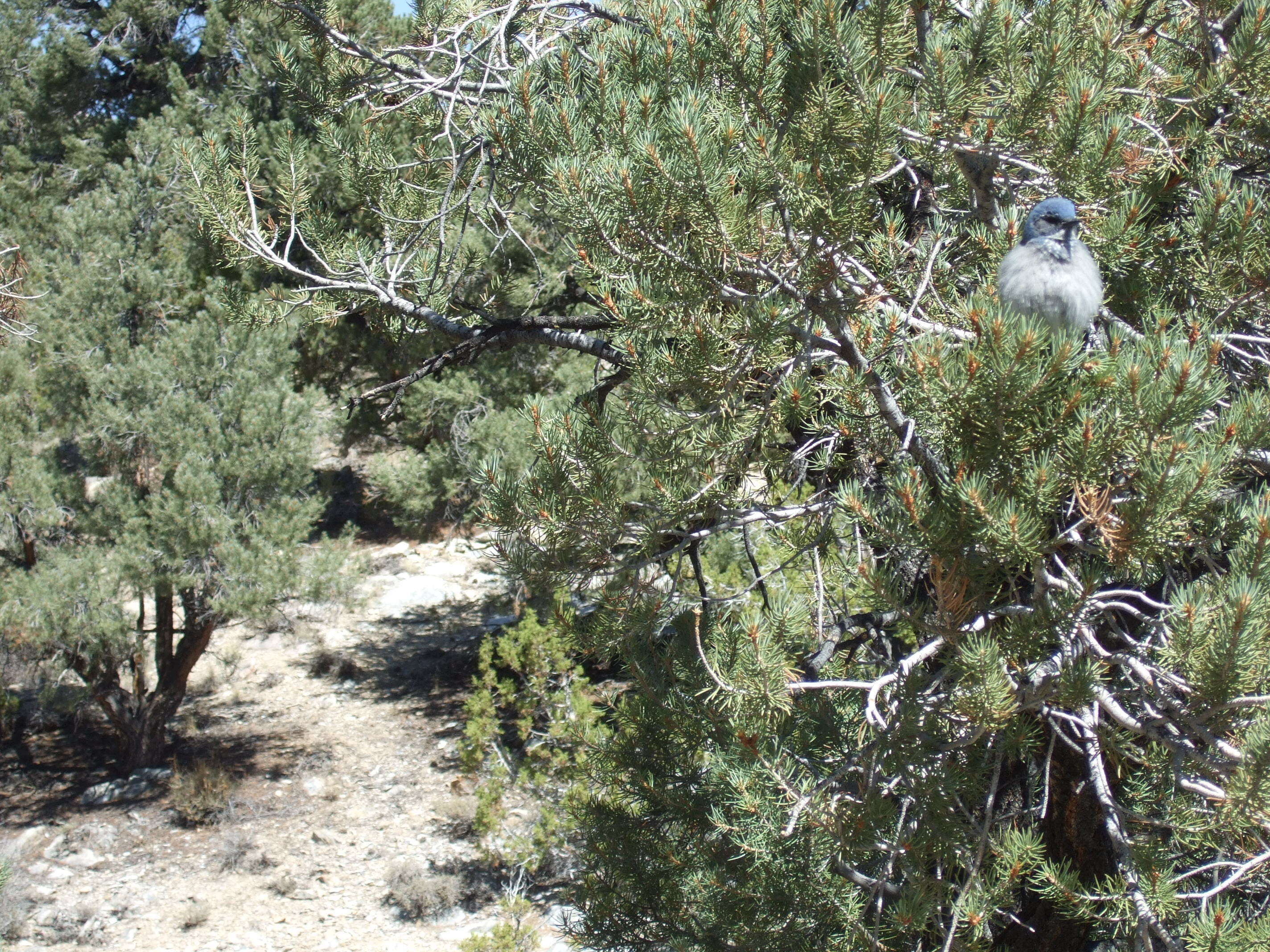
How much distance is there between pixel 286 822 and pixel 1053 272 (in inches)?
273

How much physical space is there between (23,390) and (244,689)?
12.8 feet

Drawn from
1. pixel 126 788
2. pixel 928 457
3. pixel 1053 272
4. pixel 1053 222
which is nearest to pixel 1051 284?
pixel 1053 272

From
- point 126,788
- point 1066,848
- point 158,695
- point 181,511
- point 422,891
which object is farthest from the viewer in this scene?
point 158,695

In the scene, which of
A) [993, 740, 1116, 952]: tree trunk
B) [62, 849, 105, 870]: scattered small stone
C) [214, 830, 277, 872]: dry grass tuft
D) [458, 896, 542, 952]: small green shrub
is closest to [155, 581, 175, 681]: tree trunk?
[62, 849, 105, 870]: scattered small stone

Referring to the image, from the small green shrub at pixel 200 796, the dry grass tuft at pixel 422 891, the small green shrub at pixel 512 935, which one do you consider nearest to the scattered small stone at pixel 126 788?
the small green shrub at pixel 200 796

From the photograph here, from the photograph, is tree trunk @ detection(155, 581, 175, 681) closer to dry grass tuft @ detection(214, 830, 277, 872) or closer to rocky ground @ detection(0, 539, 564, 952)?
rocky ground @ detection(0, 539, 564, 952)

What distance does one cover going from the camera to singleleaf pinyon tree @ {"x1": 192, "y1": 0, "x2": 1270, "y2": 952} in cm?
176

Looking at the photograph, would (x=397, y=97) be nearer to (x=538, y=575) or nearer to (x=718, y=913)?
(x=538, y=575)

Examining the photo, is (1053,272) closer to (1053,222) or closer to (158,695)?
(1053,222)

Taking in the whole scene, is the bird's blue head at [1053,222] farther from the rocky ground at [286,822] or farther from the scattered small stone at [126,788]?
the scattered small stone at [126,788]

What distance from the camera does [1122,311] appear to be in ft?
8.45

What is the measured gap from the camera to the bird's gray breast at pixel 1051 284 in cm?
208

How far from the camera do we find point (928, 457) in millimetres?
2070

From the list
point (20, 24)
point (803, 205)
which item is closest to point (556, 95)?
point (803, 205)
